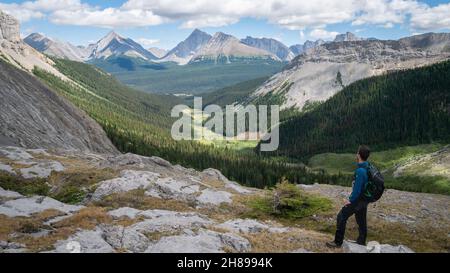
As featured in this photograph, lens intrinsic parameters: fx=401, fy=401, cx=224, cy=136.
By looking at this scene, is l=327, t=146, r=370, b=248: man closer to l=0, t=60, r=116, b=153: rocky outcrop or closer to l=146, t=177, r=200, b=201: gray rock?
l=146, t=177, r=200, b=201: gray rock

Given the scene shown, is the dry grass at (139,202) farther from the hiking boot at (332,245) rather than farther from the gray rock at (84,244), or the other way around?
the hiking boot at (332,245)

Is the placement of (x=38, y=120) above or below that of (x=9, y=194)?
above

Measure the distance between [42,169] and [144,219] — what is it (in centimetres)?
2736

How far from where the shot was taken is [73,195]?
1642 inches

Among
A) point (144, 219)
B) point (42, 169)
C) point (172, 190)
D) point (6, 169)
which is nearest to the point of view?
point (144, 219)

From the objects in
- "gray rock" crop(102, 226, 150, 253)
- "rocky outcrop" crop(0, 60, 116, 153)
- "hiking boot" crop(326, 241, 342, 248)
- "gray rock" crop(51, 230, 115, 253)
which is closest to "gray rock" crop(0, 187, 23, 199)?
"gray rock" crop(102, 226, 150, 253)

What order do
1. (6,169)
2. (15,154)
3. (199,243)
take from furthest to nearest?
(15,154)
(6,169)
(199,243)

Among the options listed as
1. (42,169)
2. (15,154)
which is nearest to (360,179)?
(42,169)

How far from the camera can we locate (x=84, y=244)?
879 inches

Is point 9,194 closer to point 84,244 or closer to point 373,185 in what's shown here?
point 84,244

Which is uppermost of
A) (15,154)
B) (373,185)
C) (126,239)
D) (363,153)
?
(363,153)

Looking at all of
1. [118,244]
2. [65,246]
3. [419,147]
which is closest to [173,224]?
[118,244]

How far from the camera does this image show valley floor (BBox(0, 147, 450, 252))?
2325 cm
